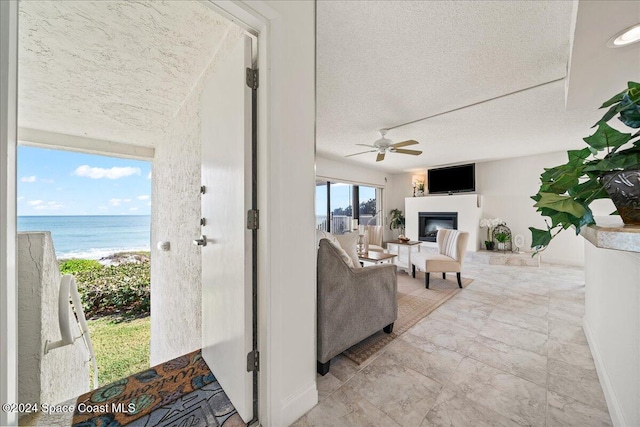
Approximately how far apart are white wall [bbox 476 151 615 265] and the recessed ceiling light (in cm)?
438

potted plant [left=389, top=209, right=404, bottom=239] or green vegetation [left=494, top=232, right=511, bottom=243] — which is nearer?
green vegetation [left=494, top=232, right=511, bottom=243]

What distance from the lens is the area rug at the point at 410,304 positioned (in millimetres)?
1874

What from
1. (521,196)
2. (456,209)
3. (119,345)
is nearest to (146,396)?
(119,345)

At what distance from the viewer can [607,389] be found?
133cm

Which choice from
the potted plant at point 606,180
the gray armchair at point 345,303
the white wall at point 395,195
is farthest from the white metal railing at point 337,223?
the potted plant at point 606,180

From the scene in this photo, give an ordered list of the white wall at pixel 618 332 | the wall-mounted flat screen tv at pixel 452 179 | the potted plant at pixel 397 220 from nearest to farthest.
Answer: the white wall at pixel 618 332
the wall-mounted flat screen tv at pixel 452 179
the potted plant at pixel 397 220

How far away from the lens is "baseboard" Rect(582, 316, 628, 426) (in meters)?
1.13

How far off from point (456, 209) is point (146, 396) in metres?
6.26

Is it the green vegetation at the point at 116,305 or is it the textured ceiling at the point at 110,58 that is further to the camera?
the green vegetation at the point at 116,305

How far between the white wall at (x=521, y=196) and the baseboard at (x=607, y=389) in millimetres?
4066

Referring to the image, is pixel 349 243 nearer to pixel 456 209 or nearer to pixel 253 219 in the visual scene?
pixel 253 219

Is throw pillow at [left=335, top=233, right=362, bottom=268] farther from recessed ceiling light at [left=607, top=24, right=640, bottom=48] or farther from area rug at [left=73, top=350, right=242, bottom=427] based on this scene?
recessed ceiling light at [left=607, top=24, right=640, bottom=48]

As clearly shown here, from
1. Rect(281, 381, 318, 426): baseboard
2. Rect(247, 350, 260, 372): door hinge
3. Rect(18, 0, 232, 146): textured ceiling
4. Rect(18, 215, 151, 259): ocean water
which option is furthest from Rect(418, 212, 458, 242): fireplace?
Rect(18, 215, 151, 259): ocean water

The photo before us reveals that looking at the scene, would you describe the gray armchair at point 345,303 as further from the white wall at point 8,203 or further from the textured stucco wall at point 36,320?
the textured stucco wall at point 36,320
